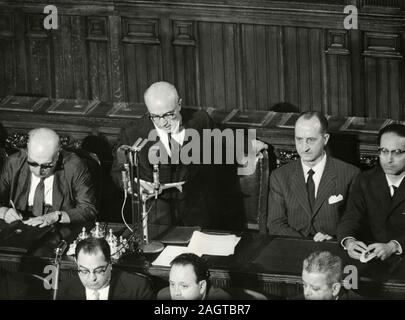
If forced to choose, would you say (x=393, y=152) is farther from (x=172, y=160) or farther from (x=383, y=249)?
(x=172, y=160)

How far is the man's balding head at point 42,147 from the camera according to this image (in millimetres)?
5742

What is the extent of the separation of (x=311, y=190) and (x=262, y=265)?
83 centimetres

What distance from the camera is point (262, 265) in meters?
5.02

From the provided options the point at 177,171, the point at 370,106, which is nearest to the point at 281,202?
the point at 177,171

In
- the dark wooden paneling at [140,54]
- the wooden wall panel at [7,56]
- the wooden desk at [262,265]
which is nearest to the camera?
the wooden desk at [262,265]

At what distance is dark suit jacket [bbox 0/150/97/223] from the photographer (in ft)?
19.5

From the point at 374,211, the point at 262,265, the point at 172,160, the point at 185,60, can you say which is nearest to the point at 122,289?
the point at 262,265

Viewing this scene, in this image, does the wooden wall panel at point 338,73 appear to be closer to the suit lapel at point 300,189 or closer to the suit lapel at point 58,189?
the suit lapel at point 300,189

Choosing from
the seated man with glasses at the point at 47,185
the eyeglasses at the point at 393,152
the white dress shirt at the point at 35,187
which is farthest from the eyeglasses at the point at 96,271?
the eyeglasses at the point at 393,152

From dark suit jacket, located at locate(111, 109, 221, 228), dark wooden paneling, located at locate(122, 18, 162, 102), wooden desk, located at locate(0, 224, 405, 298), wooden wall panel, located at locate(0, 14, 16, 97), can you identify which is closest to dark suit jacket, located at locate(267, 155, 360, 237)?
wooden desk, located at locate(0, 224, 405, 298)

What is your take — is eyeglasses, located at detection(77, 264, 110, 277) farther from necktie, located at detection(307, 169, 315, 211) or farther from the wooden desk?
necktie, located at detection(307, 169, 315, 211)

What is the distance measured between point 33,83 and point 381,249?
12.6 ft

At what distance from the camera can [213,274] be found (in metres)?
5.01

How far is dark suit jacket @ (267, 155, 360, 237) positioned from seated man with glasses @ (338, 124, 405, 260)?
17 cm
